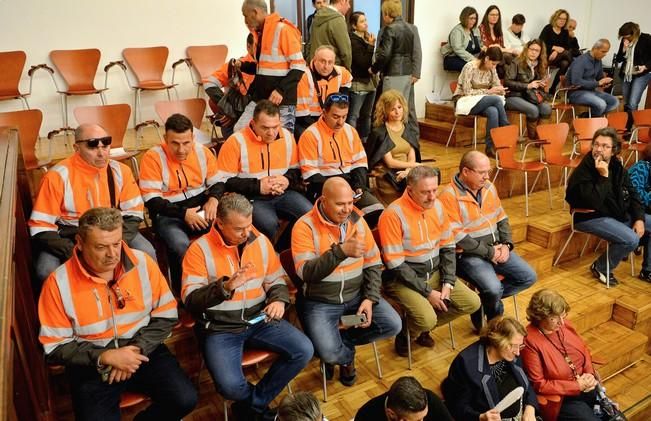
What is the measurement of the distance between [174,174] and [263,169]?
1.96 feet

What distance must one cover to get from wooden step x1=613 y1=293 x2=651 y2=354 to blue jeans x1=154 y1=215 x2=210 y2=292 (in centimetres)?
316

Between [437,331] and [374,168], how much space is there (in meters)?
1.26

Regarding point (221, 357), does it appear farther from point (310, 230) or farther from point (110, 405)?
point (310, 230)

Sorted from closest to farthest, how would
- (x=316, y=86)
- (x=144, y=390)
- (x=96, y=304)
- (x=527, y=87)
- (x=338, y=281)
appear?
(x=96, y=304) → (x=144, y=390) → (x=338, y=281) → (x=316, y=86) → (x=527, y=87)

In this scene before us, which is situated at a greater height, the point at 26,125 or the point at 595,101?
the point at 26,125

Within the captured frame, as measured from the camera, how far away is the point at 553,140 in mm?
5441

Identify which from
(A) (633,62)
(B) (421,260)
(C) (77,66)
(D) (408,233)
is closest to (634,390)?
(B) (421,260)

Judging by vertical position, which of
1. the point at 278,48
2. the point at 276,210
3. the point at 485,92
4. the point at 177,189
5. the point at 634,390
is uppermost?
the point at 278,48

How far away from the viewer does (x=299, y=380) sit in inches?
126

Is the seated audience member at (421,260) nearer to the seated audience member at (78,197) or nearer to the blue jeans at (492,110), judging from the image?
the seated audience member at (78,197)

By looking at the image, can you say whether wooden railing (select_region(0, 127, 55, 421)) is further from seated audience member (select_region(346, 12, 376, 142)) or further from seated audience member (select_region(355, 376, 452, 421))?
seated audience member (select_region(346, 12, 376, 142))

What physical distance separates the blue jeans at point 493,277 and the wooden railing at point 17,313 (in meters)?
2.47

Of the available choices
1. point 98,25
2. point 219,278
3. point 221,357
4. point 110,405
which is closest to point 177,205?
point 219,278

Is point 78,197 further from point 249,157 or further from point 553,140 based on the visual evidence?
point 553,140
